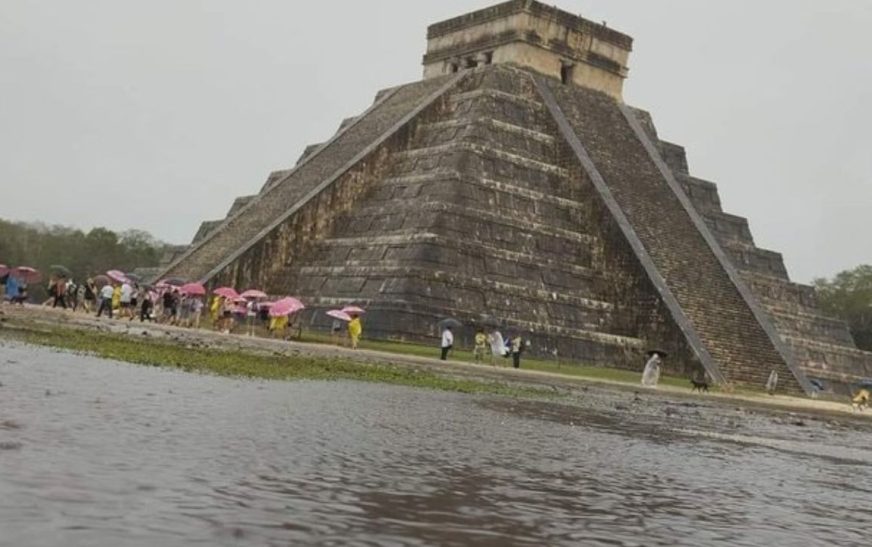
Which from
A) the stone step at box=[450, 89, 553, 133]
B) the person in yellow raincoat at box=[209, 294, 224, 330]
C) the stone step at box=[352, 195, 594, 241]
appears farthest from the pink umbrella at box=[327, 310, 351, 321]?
the stone step at box=[450, 89, 553, 133]

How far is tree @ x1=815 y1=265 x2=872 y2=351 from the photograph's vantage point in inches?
3000

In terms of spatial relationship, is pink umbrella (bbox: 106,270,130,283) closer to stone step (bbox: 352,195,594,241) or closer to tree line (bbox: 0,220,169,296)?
stone step (bbox: 352,195,594,241)

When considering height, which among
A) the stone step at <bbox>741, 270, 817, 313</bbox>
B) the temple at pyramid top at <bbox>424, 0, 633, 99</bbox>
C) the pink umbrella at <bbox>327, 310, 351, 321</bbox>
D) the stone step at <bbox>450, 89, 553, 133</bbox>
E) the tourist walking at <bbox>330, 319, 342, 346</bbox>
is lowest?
the tourist walking at <bbox>330, 319, 342, 346</bbox>

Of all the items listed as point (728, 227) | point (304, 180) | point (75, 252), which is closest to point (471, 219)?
point (304, 180)

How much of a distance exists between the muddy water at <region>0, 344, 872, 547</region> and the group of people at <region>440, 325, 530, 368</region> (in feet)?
44.1

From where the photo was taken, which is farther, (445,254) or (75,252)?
(75,252)

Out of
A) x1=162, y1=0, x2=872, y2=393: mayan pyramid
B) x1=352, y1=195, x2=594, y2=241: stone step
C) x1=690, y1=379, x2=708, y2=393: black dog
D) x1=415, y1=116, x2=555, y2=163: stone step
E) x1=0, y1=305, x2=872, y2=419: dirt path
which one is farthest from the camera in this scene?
x1=415, y1=116, x2=555, y2=163: stone step

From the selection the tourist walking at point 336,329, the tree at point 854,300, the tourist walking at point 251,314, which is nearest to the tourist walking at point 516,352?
the tourist walking at point 336,329

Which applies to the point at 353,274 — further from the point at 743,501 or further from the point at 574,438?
the point at 743,501

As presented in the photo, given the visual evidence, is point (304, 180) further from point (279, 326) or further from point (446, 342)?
point (446, 342)

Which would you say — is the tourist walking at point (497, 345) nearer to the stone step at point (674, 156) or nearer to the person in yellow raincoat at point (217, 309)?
the person in yellow raincoat at point (217, 309)

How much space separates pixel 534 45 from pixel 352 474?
3614cm

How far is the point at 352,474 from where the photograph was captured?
21.7 ft

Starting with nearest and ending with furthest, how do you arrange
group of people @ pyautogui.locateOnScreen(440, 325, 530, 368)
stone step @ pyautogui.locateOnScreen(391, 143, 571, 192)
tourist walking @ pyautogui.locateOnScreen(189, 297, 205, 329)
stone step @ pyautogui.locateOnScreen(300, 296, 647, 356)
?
group of people @ pyautogui.locateOnScreen(440, 325, 530, 368) < stone step @ pyautogui.locateOnScreen(300, 296, 647, 356) < tourist walking @ pyautogui.locateOnScreen(189, 297, 205, 329) < stone step @ pyautogui.locateOnScreen(391, 143, 571, 192)
